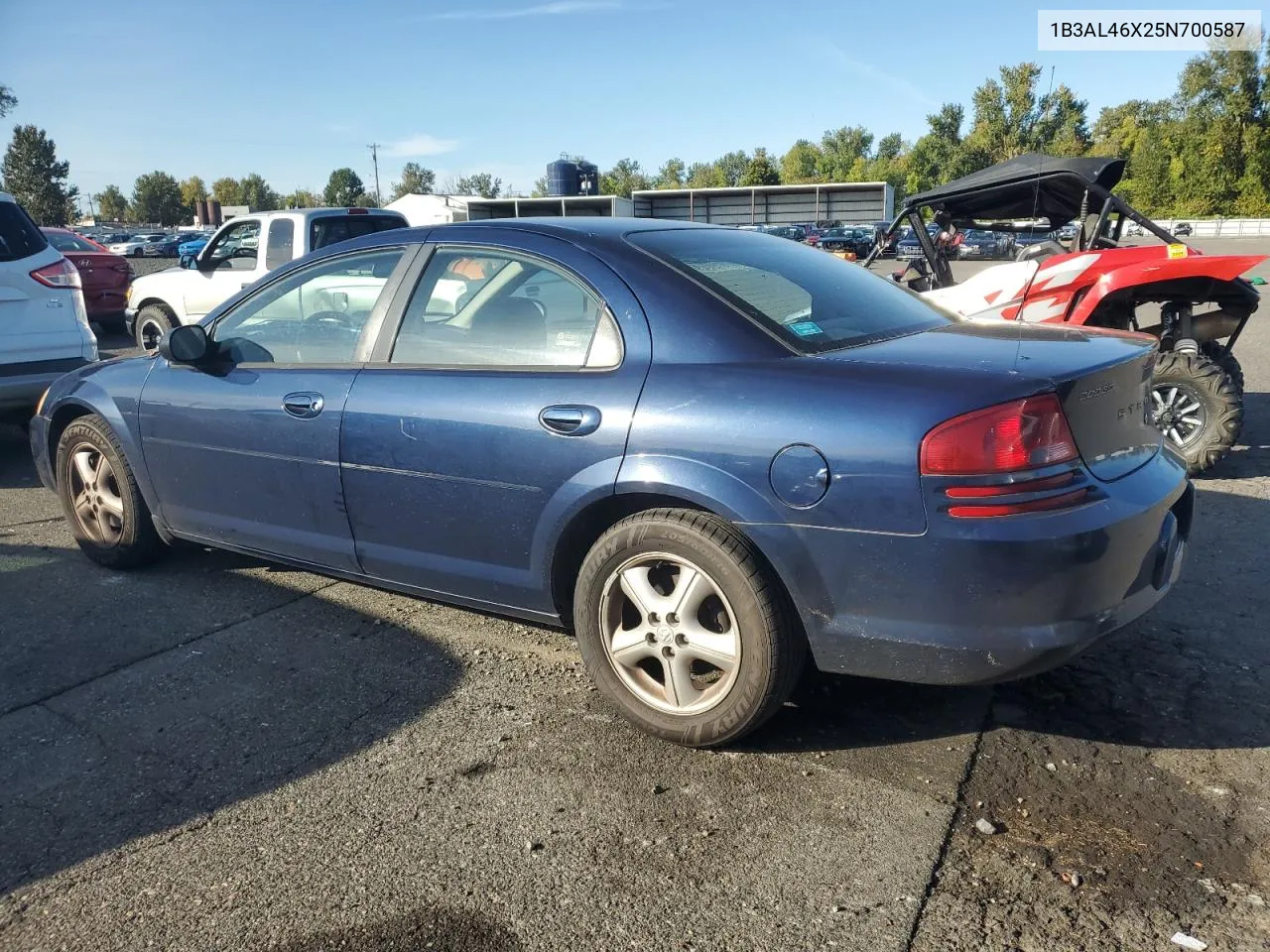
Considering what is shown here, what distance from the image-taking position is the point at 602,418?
9.80 ft

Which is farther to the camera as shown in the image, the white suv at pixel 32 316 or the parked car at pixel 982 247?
the parked car at pixel 982 247

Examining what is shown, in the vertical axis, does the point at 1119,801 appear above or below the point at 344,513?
below

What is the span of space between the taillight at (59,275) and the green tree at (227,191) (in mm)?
136067

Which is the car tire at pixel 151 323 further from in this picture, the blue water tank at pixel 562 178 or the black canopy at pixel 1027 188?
the blue water tank at pixel 562 178

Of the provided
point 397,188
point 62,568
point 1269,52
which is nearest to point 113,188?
point 397,188

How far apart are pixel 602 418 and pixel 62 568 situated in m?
3.27

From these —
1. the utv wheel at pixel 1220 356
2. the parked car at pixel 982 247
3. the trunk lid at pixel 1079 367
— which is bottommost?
the parked car at pixel 982 247

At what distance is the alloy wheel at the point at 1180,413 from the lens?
603 cm

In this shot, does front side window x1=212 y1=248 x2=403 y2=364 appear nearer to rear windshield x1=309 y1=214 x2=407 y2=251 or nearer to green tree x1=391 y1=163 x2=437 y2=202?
rear windshield x1=309 y1=214 x2=407 y2=251

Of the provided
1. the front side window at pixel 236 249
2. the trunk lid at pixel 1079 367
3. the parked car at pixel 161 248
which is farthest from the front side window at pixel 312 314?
the parked car at pixel 161 248

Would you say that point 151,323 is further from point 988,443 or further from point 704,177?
point 704,177

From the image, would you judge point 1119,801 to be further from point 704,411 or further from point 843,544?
point 704,411

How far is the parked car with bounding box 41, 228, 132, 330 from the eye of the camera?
13.9m

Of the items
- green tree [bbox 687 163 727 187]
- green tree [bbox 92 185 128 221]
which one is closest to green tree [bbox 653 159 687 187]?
green tree [bbox 687 163 727 187]
